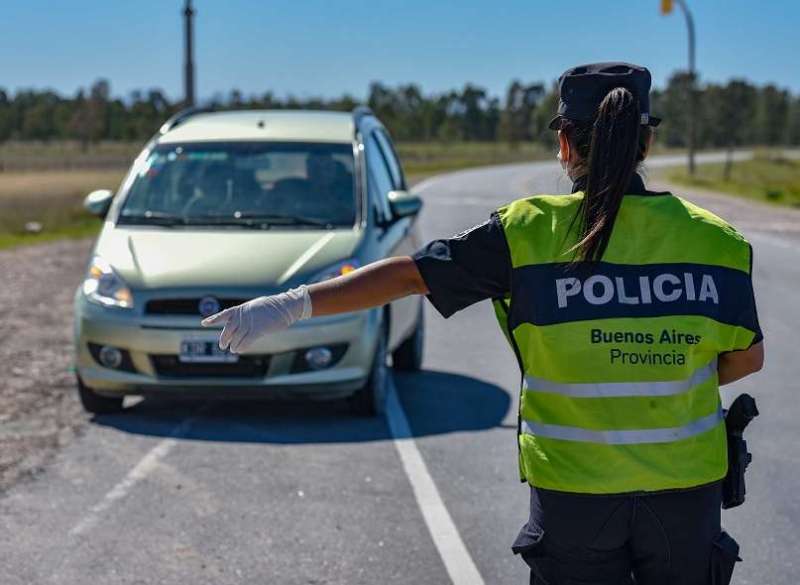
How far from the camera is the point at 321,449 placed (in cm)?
720

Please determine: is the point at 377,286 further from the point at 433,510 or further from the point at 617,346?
the point at 433,510

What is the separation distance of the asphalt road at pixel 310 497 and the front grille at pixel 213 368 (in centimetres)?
32

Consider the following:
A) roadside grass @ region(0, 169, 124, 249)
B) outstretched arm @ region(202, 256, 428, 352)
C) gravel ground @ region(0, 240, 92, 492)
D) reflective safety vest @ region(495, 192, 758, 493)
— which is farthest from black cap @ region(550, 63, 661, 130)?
roadside grass @ region(0, 169, 124, 249)

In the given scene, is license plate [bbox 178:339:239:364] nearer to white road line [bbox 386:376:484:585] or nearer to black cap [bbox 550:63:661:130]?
white road line [bbox 386:376:484:585]

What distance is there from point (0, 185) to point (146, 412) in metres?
49.5

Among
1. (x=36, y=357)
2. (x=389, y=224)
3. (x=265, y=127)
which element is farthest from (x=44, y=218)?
(x=389, y=224)

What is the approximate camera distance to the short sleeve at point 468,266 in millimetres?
2686

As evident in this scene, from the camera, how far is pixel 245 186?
29.2 ft

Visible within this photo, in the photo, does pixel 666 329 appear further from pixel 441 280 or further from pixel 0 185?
pixel 0 185

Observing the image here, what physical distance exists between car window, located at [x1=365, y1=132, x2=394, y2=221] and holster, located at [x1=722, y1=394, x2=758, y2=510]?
19.4ft

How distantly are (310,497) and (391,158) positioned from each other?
4.48 meters

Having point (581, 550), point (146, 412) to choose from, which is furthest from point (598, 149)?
point (146, 412)

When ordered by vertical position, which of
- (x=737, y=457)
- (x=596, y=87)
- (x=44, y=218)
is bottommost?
(x=44, y=218)

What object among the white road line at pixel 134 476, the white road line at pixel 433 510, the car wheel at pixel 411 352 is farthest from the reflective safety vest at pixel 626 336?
the car wheel at pixel 411 352
